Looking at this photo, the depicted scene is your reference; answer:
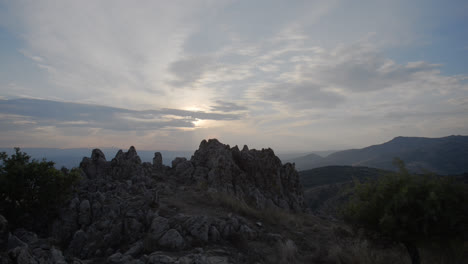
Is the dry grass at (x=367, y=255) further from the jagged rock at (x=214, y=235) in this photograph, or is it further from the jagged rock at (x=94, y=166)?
the jagged rock at (x=94, y=166)

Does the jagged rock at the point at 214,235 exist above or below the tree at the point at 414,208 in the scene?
below

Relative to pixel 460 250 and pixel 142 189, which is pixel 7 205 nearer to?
pixel 142 189

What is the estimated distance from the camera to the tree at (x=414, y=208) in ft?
21.0

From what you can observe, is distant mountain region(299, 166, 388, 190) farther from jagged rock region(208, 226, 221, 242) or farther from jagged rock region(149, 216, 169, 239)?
jagged rock region(149, 216, 169, 239)

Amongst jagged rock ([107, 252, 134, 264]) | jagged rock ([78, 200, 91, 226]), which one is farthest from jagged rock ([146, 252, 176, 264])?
jagged rock ([78, 200, 91, 226])

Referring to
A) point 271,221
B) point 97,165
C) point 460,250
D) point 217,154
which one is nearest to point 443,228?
point 460,250

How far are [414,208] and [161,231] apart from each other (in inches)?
333

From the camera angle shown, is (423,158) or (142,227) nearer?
(142,227)

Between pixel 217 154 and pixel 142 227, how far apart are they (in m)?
14.6

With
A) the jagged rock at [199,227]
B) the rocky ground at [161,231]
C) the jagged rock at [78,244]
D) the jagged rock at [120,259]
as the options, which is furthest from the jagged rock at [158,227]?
the jagged rock at [78,244]

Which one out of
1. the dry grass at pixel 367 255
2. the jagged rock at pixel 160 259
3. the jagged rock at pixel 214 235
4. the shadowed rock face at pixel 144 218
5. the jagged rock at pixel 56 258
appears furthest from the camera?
the jagged rock at pixel 214 235

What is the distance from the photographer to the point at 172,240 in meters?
9.23

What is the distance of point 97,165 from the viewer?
20594 millimetres

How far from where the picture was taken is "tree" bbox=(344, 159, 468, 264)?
6.39 metres
